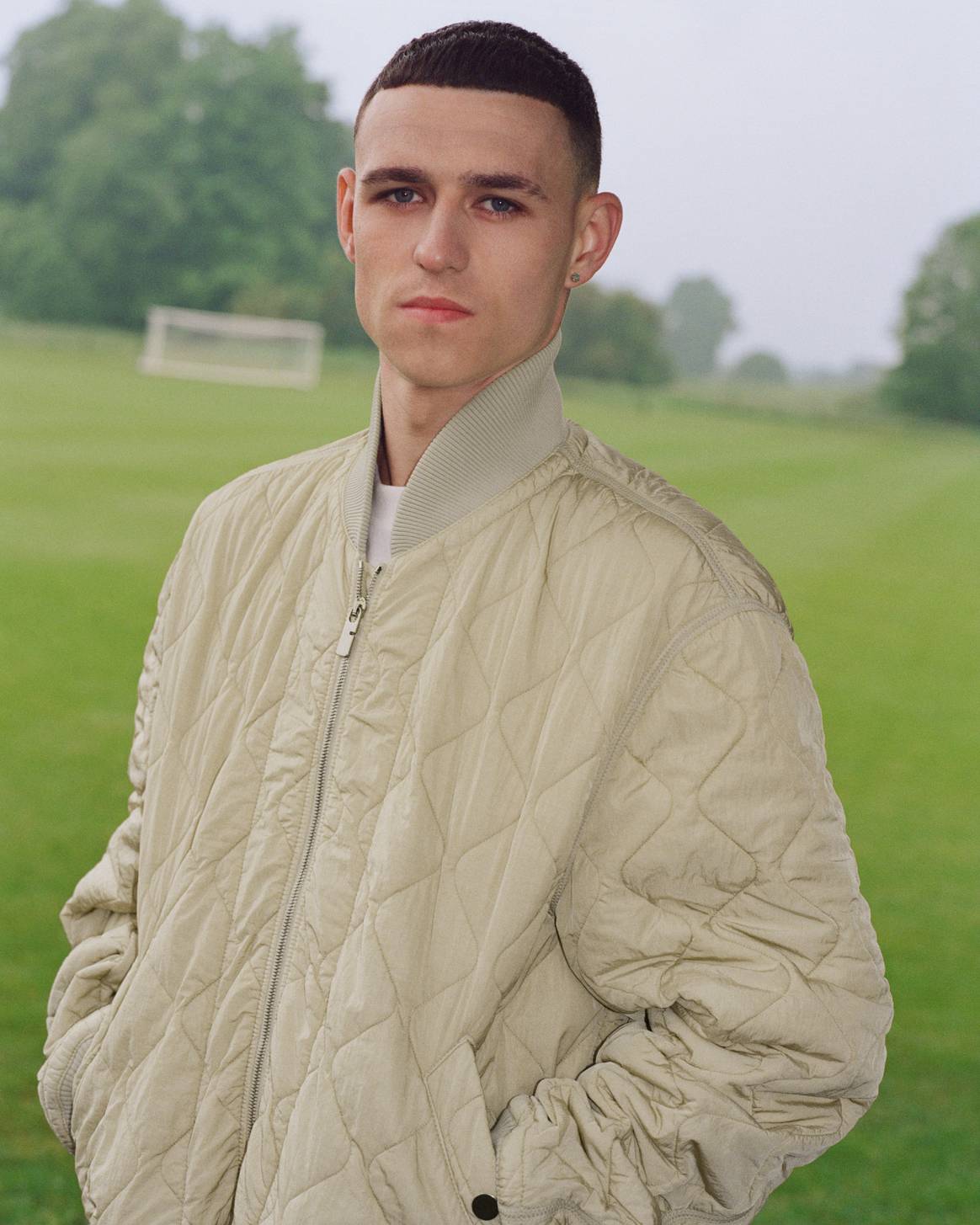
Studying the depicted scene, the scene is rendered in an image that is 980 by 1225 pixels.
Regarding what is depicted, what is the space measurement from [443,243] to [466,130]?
86mm

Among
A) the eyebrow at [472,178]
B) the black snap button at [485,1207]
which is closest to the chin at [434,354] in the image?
the eyebrow at [472,178]

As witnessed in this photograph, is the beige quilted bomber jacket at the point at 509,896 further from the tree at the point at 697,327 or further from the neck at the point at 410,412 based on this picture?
the tree at the point at 697,327

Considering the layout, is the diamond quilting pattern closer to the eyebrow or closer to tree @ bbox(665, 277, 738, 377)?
the eyebrow

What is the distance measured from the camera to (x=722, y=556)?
42.4 inches

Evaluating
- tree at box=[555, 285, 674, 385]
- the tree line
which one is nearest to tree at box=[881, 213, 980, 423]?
the tree line

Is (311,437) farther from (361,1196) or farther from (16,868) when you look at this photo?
(361,1196)

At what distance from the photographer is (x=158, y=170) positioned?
2797 centimetres

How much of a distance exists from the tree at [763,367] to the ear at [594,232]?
18706 mm

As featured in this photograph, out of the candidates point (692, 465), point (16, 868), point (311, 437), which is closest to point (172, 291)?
point (311, 437)

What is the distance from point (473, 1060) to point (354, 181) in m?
0.66

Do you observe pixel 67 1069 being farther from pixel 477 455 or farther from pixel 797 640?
pixel 797 640

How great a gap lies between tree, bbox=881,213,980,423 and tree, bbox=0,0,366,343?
8551mm

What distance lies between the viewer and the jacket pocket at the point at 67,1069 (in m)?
1.21

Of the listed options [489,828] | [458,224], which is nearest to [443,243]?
[458,224]
